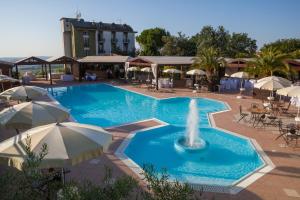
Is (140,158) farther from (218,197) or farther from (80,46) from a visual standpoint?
(80,46)

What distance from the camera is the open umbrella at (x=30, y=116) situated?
27.0 ft

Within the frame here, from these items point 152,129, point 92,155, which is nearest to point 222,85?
point 152,129

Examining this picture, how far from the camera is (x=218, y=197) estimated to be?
7664 millimetres

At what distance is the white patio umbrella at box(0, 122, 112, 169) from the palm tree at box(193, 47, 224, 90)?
71.0 ft

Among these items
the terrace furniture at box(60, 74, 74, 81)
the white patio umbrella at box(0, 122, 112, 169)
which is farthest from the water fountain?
the terrace furniture at box(60, 74, 74, 81)

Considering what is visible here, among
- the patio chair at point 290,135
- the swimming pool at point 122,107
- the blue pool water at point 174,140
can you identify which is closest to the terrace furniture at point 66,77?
the swimming pool at point 122,107

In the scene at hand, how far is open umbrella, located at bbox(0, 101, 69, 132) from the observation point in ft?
27.0

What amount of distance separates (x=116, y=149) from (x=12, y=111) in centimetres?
454

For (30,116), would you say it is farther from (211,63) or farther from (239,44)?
(239,44)

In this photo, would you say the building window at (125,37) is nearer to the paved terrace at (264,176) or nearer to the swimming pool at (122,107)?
the swimming pool at (122,107)

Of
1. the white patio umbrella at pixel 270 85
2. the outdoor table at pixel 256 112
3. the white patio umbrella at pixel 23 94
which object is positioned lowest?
the outdoor table at pixel 256 112

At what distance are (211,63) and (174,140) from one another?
1526cm

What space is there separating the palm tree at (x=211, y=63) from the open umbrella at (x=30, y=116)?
20.3m

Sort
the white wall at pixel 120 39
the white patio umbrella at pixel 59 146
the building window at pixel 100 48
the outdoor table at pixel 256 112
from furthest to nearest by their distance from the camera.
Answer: the white wall at pixel 120 39, the building window at pixel 100 48, the outdoor table at pixel 256 112, the white patio umbrella at pixel 59 146
